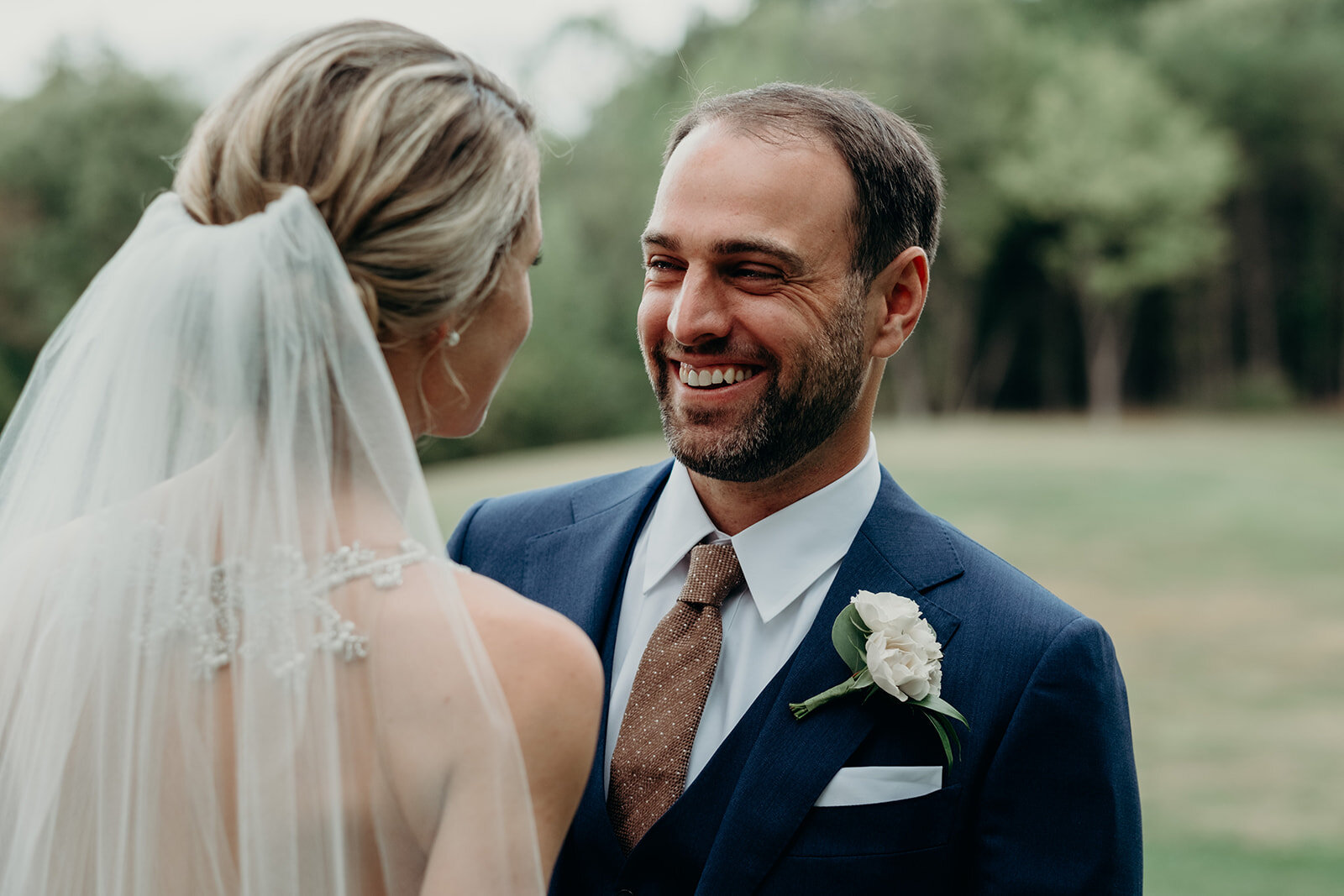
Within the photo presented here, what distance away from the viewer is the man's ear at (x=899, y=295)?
276cm

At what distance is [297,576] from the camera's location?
167 cm

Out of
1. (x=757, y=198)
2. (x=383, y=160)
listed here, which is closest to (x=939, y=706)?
(x=757, y=198)

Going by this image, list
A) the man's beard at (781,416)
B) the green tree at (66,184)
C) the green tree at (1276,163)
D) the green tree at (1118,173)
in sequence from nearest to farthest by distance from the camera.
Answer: the man's beard at (781,416)
the green tree at (66,184)
the green tree at (1276,163)
the green tree at (1118,173)

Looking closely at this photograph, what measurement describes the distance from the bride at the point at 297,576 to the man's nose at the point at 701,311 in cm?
82

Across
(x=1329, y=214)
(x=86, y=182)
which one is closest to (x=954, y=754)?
(x=86, y=182)

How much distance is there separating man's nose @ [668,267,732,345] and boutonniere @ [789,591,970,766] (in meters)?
0.67

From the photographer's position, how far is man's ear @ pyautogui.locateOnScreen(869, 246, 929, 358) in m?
2.76

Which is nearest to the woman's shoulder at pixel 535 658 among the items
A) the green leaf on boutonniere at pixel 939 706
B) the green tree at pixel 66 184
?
the green leaf on boutonniere at pixel 939 706

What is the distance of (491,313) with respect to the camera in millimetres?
1813

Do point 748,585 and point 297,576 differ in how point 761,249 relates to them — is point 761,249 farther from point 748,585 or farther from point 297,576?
point 297,576

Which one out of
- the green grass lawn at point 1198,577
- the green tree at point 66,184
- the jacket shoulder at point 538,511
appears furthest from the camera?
the green tree at point 66,184

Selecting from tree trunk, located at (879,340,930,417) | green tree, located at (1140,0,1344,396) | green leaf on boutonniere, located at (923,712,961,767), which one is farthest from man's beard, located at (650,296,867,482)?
green tree, located at (1140,0,1344,396)

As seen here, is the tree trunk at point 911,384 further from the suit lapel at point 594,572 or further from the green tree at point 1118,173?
the suit lapel at point 594,572

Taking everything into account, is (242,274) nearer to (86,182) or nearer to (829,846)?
(829,846)
